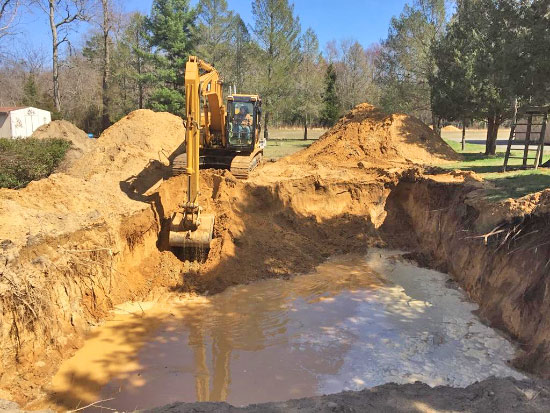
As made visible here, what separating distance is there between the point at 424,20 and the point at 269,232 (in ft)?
67.5

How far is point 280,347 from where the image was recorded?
7.48 m

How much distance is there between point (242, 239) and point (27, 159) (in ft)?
23.1

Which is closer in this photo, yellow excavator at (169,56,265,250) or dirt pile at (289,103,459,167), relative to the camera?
yellow excavator at (169,56,265,250)

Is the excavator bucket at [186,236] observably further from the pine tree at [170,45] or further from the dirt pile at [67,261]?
the pine tree at [170,45]

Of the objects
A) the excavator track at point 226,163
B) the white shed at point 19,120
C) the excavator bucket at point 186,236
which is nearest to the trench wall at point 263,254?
the excavator track at point 226,163

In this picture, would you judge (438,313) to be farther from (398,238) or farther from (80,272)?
(80,272)

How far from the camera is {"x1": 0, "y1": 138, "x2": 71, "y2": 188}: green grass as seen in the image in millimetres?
11820

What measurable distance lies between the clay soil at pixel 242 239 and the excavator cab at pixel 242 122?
1.21m

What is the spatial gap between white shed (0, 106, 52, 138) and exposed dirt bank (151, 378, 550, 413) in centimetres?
2473

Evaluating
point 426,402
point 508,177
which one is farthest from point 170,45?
point 426,402

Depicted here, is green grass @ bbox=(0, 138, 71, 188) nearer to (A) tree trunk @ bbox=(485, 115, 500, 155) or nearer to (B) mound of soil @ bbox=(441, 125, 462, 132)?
(A) tree trunk @ bbox=(485, 115, 500, 155)

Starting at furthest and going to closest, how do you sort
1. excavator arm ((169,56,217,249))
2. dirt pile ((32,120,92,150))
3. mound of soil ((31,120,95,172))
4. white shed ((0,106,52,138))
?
white shed ((0,106,52,138))
dirt pile ((32,120,92,150))
mound of soil ((31,120,95,172))
excavator arm ((169,56,217,249))

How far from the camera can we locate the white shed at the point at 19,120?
2448 centimetres

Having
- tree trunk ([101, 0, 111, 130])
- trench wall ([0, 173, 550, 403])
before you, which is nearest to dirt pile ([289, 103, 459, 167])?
trench wall ([0, 173, 550, 403])
